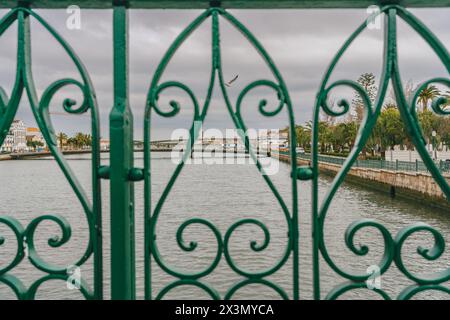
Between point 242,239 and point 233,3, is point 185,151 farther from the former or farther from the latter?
point 242,239

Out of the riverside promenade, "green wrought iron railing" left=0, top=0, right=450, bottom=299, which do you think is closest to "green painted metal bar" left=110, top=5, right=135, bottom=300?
"green wrought iron railing" left=0, top=0, right=450, bottom=299

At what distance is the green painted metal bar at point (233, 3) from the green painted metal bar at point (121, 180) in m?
0.12

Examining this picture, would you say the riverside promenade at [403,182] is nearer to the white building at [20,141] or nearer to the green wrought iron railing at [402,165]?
the green wrought iron railing at [402,165]

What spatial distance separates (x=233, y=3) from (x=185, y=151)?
475 mm

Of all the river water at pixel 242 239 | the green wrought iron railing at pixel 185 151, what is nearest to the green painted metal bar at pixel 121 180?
the green wrought iron railing at pixel 185 151

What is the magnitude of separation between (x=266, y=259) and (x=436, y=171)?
961 centimetres

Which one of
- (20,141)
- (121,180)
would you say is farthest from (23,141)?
(121,180)

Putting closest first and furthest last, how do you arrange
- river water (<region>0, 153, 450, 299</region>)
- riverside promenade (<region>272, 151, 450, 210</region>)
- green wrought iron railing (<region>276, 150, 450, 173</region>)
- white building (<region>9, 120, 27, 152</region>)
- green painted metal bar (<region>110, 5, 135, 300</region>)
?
green painted metal bar (<region>110, 5, 135, 300</region>) < river water (<region>0, 153, 450, 299</region>) < riverside promenade (<region>272, 151, 450, 210</region>) < green wrought iron railing (<region>276, 150, 450, 173</region>) < white building (<region>9, 120, 27, 152</region>)

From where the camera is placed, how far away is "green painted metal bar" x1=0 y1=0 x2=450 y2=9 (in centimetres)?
120

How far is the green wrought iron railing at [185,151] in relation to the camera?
45.4 inches

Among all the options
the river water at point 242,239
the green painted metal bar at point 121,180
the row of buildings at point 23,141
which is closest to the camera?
the green painted metal bar at point 121,180

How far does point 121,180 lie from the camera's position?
3.81 ft

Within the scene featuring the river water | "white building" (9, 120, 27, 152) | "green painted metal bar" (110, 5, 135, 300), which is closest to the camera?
"green painted metal bar" (110, 5, 135, 300)

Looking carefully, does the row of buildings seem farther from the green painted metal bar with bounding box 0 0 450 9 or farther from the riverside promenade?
the green painted metal bar with bounding box 0 0 450 9
